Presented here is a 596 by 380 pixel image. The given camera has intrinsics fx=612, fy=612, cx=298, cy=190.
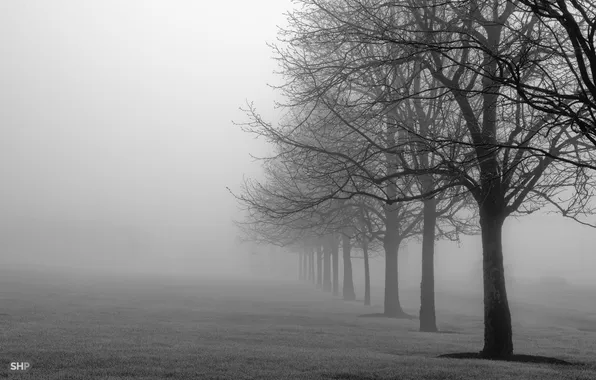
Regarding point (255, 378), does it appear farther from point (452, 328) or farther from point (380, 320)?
point (452, 328)

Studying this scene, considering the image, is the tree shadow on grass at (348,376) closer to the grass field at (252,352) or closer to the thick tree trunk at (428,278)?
the grass field at (252,352)

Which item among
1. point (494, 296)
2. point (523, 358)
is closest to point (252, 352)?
point (494, 296)

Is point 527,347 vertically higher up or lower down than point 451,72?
lower down

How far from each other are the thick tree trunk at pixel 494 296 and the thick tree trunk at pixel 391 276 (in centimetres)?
1566

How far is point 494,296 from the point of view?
46.5ft

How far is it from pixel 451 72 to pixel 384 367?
11373mm

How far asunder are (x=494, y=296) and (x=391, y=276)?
661 inches

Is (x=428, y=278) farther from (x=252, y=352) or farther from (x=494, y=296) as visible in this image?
(x=252, y=352)

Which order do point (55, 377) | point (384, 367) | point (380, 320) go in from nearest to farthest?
point (55, 377) < point (384, 367) < point (380, 320)

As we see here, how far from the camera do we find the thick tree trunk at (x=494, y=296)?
14.0m

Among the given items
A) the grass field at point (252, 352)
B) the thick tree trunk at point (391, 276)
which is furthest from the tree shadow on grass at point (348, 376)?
the thick tree trunk at point (391, 276)

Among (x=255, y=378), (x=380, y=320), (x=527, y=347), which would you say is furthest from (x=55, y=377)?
(x=380, y=320)

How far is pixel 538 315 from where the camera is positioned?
136ft

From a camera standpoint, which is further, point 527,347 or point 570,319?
point 570,319
